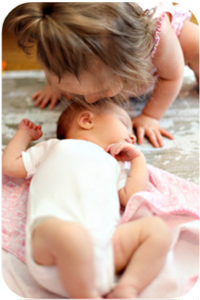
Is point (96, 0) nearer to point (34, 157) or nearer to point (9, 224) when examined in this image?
point (34, 157)

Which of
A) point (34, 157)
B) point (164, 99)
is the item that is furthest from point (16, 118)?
point (164, 99)

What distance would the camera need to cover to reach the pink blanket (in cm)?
51

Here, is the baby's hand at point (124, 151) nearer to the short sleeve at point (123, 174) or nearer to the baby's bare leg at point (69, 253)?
the short sleeve at point (123, 174)

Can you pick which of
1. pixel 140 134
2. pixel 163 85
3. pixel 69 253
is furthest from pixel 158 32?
pixel 69 253

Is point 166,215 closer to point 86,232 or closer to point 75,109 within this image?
point 86,232

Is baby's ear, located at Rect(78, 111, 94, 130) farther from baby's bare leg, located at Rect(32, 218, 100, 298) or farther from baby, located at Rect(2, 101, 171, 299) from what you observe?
baby's bare leg, located at Rect(32, 218, 100, 298)

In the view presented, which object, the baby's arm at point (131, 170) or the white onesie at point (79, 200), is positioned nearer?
the white onesie at point (79, 200)

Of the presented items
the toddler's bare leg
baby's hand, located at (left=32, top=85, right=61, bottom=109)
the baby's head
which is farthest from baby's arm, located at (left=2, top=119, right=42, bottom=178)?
the toddler's bare leg

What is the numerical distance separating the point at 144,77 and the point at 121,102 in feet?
0.32

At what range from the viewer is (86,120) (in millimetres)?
716

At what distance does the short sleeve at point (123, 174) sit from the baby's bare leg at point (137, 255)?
0.13 meters

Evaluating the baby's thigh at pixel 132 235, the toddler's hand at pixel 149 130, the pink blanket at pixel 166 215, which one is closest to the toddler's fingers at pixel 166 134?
the toddler's hand at pixel 149 130

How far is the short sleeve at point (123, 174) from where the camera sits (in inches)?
25.1

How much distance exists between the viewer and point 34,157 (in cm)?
70
